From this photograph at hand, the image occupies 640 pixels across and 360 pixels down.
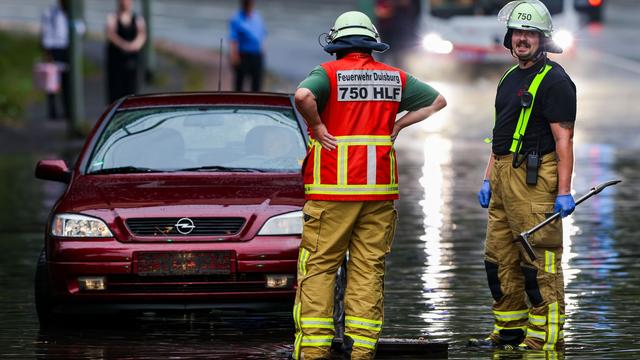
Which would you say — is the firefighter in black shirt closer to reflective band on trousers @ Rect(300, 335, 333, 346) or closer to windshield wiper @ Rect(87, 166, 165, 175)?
reflective band on trousers @ Rect(300, 335, 333, 346)

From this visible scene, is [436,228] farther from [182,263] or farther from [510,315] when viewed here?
[510,315]

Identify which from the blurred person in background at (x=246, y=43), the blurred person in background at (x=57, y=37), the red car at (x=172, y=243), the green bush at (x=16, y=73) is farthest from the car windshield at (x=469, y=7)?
the red car at (x=172, y=243)

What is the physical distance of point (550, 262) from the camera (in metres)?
8.42

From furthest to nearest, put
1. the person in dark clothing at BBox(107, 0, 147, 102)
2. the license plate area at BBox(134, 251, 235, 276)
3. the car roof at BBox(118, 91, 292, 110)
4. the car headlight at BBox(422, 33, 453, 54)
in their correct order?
the car headlight at BBox(422, 33, 453, 54) < the person in dark clothing at BBox(107, 0, 147, 102) < the car roof at BBox(118, 91, 292, 110) < the license plate area at BBox(134, 251, 235, 276)

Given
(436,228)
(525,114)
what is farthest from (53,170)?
(436,228)

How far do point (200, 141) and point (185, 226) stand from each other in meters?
1.38

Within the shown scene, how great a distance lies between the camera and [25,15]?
44562 mm

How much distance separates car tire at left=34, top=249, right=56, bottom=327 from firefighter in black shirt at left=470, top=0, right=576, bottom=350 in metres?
2.51

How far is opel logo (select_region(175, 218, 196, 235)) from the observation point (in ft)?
29.9

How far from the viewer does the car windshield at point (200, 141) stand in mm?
10141

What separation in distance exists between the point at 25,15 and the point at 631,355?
37738 millimetres

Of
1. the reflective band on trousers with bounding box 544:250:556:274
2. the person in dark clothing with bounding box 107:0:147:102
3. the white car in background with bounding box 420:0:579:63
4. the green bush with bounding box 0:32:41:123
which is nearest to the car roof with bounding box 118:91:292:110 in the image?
the reflective band on trousers with bounding box 544:250:556:274

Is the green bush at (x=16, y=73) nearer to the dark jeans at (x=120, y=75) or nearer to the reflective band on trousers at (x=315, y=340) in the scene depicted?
the dark jeans at (x=120, y=75)

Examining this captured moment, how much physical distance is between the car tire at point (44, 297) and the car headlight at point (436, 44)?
81.2 feet
